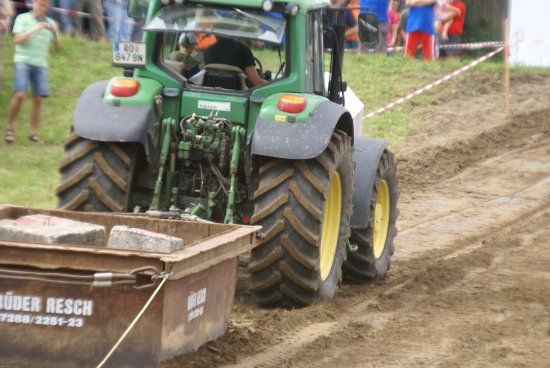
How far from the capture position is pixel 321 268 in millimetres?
8734

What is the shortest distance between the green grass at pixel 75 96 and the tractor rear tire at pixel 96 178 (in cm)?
136

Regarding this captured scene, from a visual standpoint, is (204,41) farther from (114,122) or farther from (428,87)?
(428,87)

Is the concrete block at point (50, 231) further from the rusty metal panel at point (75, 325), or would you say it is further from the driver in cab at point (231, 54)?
the driver in cab at point (231, 54)

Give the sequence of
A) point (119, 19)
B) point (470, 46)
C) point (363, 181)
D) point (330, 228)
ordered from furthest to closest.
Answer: point (470, 46) < point (119, 19) < point (363, 181) < point (330, 228)

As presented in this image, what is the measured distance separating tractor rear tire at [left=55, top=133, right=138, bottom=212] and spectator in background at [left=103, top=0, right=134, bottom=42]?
9.42m

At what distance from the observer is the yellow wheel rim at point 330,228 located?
8.77 meters

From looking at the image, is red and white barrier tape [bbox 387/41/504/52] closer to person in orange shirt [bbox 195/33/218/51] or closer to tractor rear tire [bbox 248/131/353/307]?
person in orange shirt [bbox 195/33/218/51]

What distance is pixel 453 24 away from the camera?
2206cm

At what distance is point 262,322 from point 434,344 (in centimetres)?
112

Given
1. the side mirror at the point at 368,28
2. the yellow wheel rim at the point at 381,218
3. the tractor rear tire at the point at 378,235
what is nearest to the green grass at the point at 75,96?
the side mirror at the point at 368,28

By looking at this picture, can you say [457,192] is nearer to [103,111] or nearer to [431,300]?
[431,300]

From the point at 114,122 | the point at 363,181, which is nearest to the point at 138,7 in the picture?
the point at 114,122

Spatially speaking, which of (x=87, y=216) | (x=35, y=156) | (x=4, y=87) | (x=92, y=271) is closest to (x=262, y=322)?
(x=87, y=216)

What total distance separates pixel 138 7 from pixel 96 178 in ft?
4.96
